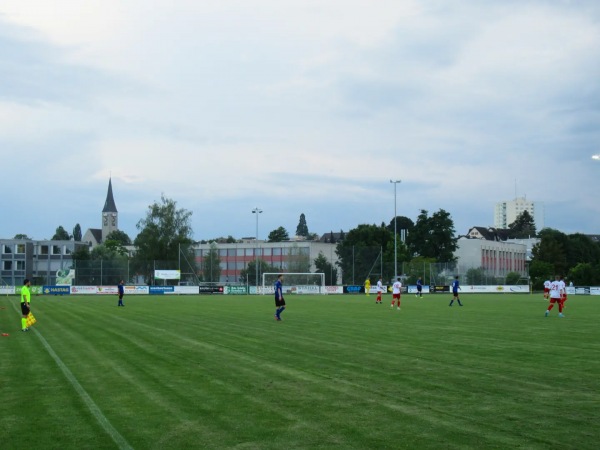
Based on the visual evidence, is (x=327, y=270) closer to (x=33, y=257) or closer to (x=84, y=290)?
(x=84, y=290)

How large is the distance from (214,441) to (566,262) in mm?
130538

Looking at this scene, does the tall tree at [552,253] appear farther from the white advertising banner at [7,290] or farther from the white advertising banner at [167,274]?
the white advertising banner at [7,290]

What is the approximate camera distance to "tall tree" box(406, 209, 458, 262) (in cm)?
12175

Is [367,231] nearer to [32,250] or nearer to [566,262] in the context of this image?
[566,262]

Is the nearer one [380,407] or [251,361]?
[380,407]

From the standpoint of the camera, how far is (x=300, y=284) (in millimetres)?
81562

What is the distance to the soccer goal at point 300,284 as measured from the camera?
80.7m

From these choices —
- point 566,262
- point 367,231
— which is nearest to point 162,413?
point 367,231

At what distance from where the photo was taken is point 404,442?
7793 millimetres

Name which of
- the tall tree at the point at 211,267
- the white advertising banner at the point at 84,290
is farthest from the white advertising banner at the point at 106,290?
the tall tree at the point at 211,267

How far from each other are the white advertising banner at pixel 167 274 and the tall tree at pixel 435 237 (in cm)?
5165

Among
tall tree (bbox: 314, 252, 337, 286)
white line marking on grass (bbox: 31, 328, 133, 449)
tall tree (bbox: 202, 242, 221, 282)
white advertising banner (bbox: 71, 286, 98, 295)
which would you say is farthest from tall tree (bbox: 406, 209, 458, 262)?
white line marking on grass (bbox: 31, 328, 133, 449)

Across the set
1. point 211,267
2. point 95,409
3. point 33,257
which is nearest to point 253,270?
point 211,267

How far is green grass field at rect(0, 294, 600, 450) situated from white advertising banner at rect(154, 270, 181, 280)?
63468mm
